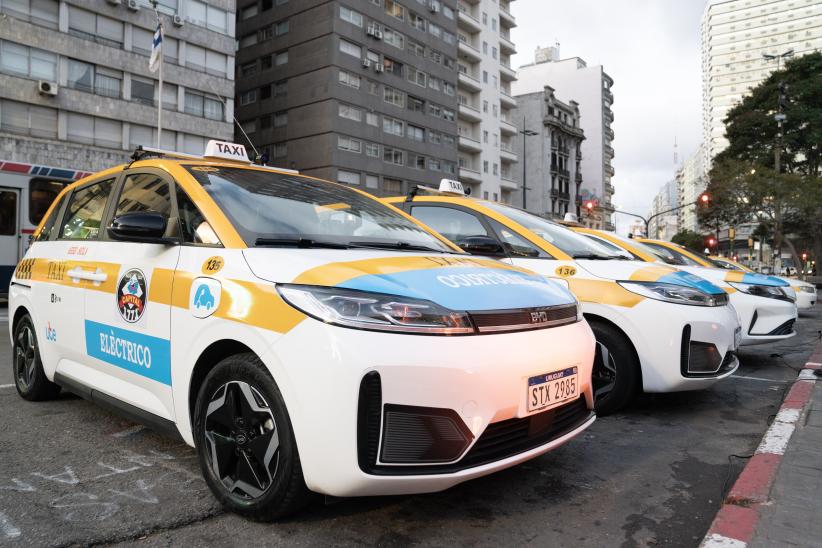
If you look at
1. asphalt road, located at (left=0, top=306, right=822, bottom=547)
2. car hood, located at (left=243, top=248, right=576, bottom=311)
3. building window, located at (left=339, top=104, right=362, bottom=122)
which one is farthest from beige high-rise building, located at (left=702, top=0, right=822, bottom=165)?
car hood, located at (left=243, top=248, right=576, bottom=311)

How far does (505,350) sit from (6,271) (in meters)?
13.1

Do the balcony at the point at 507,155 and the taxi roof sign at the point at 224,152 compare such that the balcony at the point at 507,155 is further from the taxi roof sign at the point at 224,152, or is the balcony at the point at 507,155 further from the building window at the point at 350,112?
the taxi roof sign at the point at 224,152

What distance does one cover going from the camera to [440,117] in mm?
47656

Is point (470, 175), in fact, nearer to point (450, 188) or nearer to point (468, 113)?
point (468, 113)

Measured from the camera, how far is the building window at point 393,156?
41906mm

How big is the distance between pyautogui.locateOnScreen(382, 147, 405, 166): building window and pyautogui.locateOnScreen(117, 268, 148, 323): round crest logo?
3935 centimetres

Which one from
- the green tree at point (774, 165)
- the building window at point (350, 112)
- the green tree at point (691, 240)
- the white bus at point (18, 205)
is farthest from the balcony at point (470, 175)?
the green tree at point (691, 240)

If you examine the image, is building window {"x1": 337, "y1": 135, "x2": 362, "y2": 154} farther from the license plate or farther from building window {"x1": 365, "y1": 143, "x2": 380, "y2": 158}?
the license plate

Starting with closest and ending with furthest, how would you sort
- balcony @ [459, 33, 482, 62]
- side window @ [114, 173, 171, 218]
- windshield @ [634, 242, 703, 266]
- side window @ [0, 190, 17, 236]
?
side window @ [114, 173, 171, 218], windshield @ [634, 242, 703, 266], side window @ [0, 190, 17, 236], balcony @ [459, 33, 482, 62]

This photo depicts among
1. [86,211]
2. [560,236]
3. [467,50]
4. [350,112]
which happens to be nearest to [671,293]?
[560,236]

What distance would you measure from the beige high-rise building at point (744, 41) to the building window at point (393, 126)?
278 feet

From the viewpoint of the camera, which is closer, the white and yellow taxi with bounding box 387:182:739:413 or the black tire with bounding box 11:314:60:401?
the white and yellow taxi with bounding box 387:182:739:413

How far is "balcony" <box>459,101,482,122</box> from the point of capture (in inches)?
2026

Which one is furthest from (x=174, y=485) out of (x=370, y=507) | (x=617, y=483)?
(x=617, y=483)
